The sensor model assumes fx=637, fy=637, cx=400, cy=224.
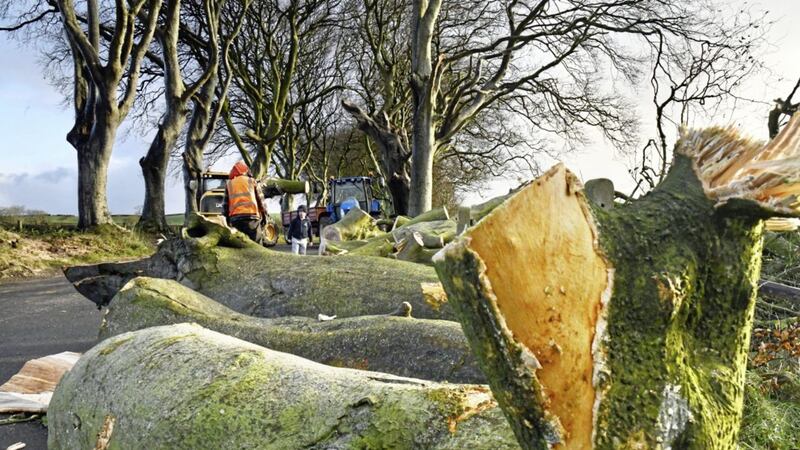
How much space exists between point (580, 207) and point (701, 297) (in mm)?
404

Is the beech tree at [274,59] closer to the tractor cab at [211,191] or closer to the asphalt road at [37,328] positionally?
the tractor cab at [211,191]

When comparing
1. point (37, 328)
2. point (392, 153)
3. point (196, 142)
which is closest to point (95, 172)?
point (196, 142)

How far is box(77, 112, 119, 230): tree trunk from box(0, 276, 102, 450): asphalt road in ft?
15.9

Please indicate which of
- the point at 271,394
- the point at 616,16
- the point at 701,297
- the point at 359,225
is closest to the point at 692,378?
the point at 701,297

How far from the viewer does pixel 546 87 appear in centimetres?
1803

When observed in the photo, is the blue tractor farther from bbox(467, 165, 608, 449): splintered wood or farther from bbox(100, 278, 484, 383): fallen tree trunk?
bbox(467, 165, 608, 449): splintered wood

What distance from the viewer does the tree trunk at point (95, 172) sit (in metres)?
14.1

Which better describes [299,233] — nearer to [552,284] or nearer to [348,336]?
[348,336]

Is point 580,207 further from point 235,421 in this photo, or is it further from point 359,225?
point 359,225

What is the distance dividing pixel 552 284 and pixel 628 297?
0.71 feet

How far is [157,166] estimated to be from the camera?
1631cm

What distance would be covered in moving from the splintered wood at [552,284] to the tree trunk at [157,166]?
16.2 m

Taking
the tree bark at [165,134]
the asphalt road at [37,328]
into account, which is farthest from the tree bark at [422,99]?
the tree bark at [165,134]

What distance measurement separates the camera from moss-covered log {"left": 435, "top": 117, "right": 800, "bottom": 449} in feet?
4.18
